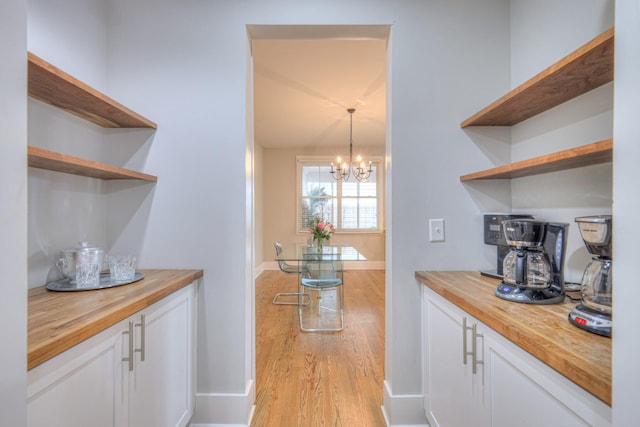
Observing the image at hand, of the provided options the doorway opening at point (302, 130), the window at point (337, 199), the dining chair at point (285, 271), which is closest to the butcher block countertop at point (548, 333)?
the doorway opening at point (302, 130)

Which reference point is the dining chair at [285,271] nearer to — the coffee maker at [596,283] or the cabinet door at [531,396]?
the cabinet door at [531,396]

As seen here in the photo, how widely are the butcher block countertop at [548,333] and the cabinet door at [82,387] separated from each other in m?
1.26

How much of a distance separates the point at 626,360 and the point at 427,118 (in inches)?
56.1

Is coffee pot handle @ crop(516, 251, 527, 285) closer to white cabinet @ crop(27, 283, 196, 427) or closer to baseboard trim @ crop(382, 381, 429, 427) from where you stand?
baseboard trim @ crop(382, 381, 429, 427)

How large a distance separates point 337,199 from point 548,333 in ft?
18.9

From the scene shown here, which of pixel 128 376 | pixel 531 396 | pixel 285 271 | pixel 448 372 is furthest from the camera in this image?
pixel 285 271

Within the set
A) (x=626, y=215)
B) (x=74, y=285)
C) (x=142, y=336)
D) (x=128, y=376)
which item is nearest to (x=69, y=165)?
(x=74, y=285)

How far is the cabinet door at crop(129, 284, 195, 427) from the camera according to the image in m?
1.14

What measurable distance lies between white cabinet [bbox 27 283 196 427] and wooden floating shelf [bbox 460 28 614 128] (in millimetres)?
1774

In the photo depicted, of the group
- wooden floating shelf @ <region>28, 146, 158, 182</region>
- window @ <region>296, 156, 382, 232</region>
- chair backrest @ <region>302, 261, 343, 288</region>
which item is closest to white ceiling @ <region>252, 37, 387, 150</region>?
window @ <region>296, 156, 382, 232</region>

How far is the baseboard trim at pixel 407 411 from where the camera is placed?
1629 millimetres

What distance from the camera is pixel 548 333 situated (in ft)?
2.68

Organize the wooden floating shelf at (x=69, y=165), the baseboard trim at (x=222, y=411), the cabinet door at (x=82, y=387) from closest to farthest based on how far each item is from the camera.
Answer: the cabinet door at (x=82, y=387), the wooden floating shelf at (x=69, y=165), the baseboard trim at (x=222, y=411)

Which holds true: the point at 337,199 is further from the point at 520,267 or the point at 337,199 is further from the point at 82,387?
the point at 82,387
